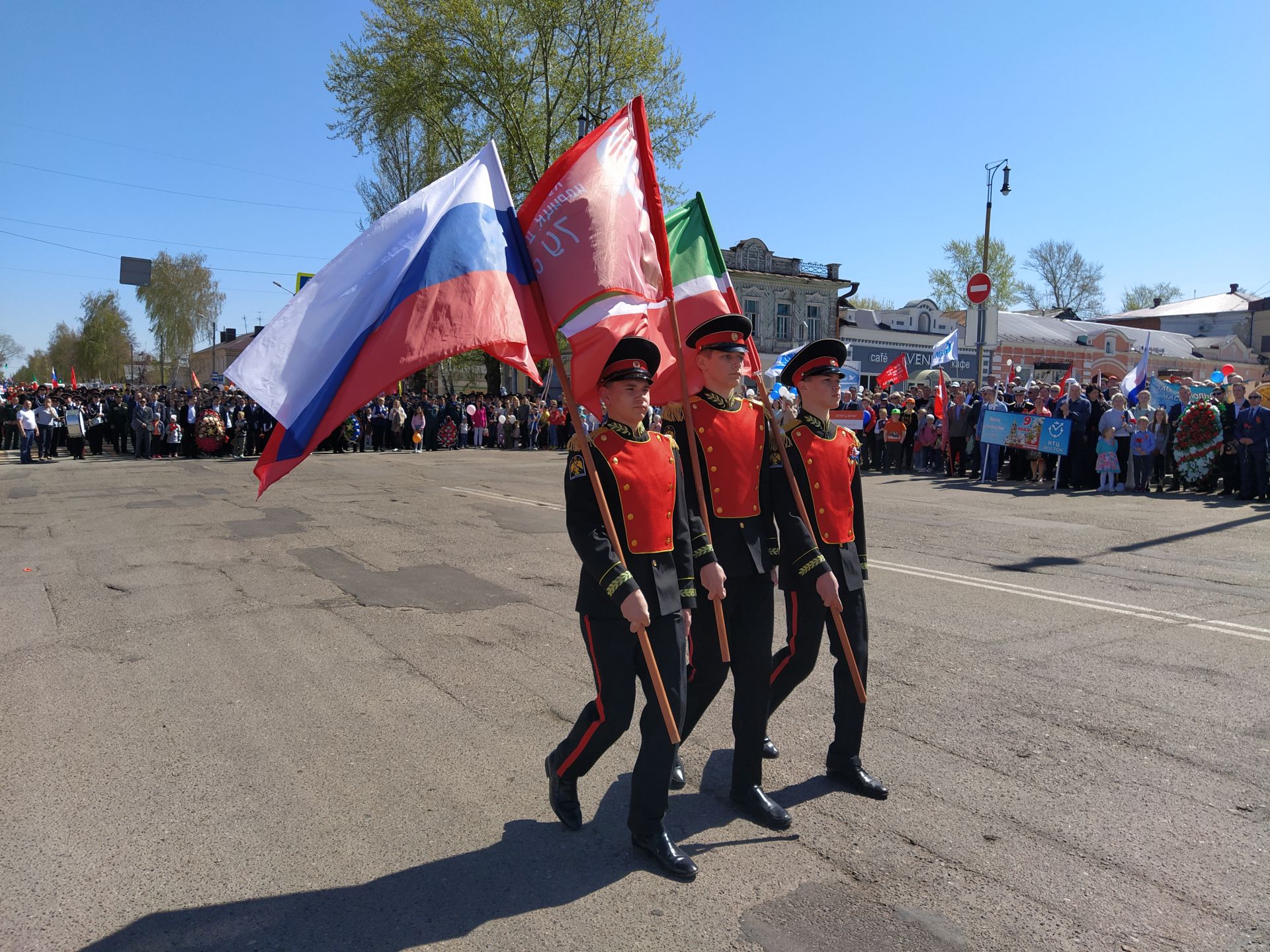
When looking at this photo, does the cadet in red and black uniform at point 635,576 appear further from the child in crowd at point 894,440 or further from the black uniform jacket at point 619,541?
the child in crowd at point 894,440

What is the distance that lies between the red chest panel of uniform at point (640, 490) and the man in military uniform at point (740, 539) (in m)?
0.30

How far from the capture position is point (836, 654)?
4.23 m

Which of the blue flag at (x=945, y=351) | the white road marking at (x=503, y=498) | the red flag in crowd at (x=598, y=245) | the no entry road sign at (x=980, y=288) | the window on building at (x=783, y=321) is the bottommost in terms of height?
the white road marking at (x=503, y=498)

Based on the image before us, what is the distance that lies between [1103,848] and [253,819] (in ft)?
11.6

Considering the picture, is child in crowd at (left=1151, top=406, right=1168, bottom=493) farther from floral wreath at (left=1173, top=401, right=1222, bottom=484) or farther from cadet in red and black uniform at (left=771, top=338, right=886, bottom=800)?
cadet in red and black uniform at (left=771, top=338, right=886, bottom=800)

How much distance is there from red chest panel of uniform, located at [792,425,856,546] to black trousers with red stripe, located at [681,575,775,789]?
18.4 inches

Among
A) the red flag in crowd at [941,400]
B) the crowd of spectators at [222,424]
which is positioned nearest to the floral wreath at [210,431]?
the crowd of spectators at [222,424]

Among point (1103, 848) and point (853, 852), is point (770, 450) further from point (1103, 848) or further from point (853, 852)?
point (1103, 848)

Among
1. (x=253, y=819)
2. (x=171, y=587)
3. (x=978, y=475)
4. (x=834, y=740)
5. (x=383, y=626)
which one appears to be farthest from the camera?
(x=978, y=475)

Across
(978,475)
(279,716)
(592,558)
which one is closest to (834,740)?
(592,558)

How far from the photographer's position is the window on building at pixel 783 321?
57438mm

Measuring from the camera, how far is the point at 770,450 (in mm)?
4117

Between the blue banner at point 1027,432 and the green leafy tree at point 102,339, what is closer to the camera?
the blue banner at point 1027,432

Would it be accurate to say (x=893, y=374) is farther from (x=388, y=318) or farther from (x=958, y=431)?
(x=388, y=318)
